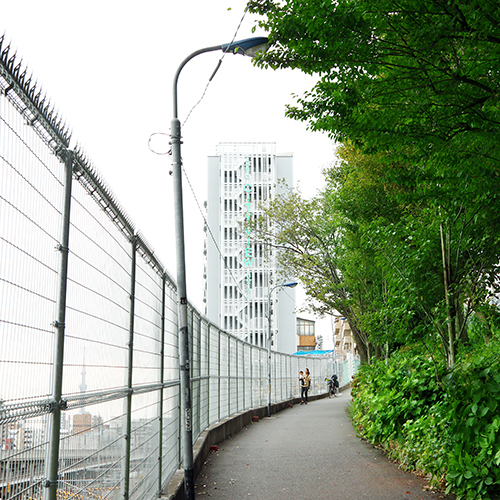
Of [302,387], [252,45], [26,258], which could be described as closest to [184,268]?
[252,45]

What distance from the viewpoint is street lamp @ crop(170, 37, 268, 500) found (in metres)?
7.50

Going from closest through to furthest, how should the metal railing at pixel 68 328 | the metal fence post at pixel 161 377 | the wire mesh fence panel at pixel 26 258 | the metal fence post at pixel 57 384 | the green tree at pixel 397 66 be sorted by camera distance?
the wire mesh fence panel at pixel 26 258
the metal railing at pixel 68 328
the metal fence post at pixel 57 384
the green tree at pixel 397 66
the metal fence post at pixel 161 377

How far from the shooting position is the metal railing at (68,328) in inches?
97.6

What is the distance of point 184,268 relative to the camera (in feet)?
27.6

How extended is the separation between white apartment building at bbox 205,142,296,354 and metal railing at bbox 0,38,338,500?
96789 millimetres

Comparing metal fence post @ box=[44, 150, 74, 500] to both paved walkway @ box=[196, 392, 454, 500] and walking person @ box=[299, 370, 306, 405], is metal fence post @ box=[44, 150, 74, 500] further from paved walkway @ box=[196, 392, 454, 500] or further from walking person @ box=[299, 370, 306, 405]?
walking person @ box=[299, 370, 306, 405]

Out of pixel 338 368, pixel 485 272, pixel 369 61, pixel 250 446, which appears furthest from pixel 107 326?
pixel 338 368

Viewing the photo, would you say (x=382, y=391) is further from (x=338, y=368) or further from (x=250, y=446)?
(x=338, y=368)

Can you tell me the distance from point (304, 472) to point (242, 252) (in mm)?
96003

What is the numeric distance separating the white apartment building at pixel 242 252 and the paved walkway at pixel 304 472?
291 ft

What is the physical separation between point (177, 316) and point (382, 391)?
17.8 ft

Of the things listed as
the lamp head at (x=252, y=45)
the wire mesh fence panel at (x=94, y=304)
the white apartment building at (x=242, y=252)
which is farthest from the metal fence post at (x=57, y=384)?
the white apartment building at (x=242, y=252)

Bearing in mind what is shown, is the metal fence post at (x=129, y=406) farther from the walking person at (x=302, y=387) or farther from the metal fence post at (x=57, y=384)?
the walking person at (x=302, y=387)

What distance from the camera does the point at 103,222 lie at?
173 inches
